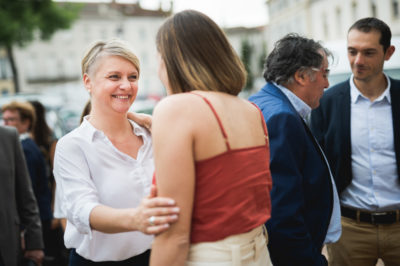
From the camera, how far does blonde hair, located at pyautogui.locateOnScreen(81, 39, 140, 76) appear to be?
2.24 meters

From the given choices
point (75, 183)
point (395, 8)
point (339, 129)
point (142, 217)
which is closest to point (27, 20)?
point (395, 8)

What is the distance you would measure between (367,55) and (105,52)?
2010 millimetres

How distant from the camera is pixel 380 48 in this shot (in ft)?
10.3

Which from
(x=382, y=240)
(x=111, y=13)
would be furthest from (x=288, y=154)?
(x=111, y=13)

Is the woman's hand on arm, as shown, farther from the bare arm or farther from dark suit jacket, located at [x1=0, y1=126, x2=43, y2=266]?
dark suit jacket, located at [x1=0, y1=126, x2=43, y2=266]

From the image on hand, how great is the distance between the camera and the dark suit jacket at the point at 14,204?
290 cm

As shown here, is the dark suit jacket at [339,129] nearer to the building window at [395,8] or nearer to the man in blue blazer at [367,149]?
the man in blue blazer at [367,149]

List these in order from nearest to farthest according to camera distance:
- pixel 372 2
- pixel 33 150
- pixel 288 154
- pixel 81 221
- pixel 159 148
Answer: pixel 159 148 < pixel 81 221 < pixel 288 154 < pixel 33 150 < pixel 372 2

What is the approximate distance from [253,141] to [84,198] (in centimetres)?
85

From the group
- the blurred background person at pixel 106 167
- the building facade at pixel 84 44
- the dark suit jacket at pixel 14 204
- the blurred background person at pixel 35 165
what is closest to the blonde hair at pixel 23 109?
the blurred background person at pixel 35 165

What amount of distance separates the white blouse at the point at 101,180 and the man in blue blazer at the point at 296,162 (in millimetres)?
712

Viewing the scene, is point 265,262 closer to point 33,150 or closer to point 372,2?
point 33,150

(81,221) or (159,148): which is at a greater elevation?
(159,148)

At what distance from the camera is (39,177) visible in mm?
4707
